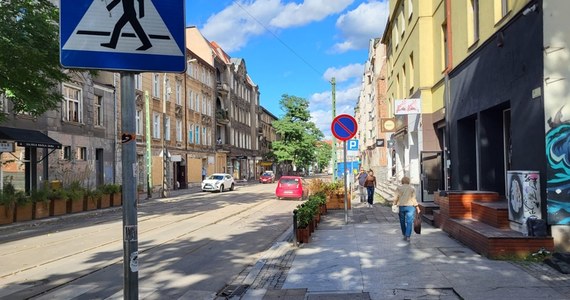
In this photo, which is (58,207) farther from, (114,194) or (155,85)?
(155,85)

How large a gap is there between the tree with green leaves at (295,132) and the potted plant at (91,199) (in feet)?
159

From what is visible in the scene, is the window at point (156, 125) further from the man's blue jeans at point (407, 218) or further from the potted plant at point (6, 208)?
the man's blue jeans at point (407, 218)

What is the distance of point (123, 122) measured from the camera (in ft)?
9.18

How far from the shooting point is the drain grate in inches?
270

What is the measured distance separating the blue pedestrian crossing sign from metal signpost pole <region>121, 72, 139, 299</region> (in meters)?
0.17

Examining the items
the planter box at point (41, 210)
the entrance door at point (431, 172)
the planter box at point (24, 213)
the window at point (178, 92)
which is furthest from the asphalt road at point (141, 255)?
the window at point (178, 92)

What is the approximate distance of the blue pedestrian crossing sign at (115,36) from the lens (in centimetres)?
282

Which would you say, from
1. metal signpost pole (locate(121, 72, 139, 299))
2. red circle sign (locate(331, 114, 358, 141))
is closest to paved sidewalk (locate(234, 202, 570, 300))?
red circle sign (locate(331, 114, 358, 141))

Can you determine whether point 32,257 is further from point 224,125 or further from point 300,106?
point 300,106

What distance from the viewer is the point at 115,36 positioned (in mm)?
2846

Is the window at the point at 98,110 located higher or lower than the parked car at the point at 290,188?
higher

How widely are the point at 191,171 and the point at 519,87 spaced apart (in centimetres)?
4125

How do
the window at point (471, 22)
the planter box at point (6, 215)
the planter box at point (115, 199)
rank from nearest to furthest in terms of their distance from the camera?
the window at point (471, 22), the planter box at point (6, 215), the planter box at point (115, 199)

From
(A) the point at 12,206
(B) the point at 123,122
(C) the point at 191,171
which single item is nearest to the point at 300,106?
(C) the point at 191,171
